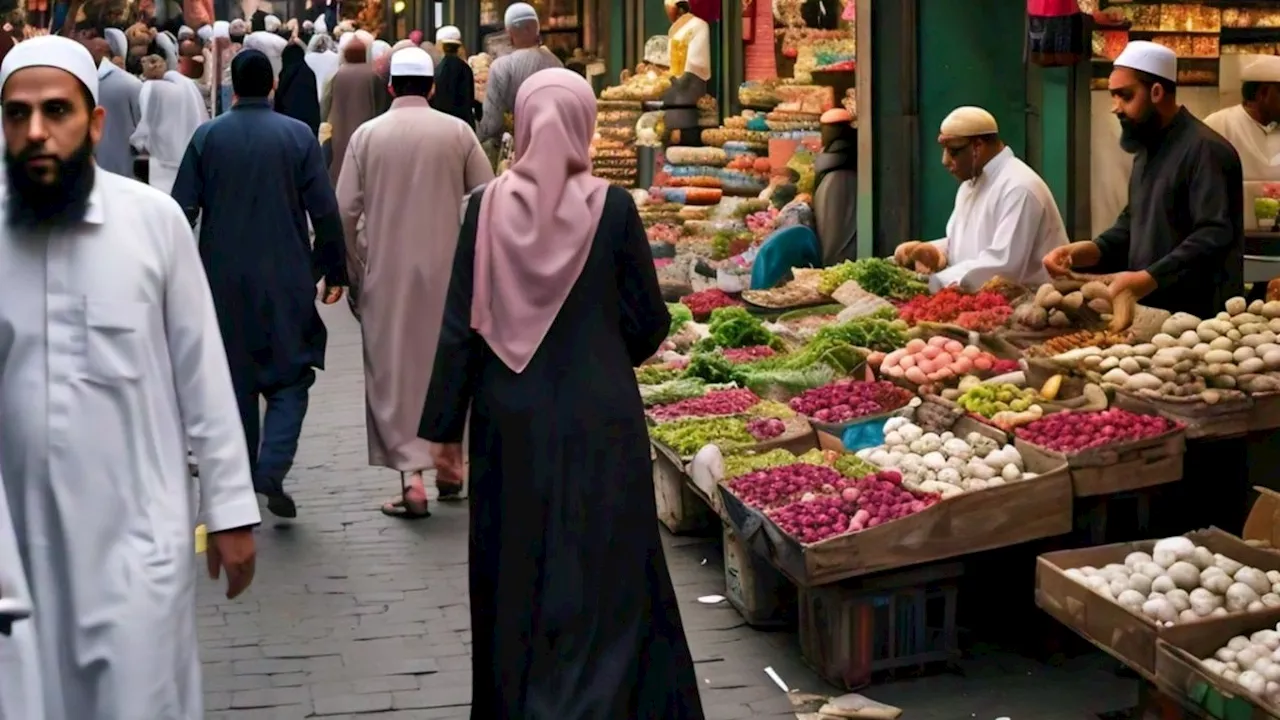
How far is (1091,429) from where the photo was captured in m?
6.54

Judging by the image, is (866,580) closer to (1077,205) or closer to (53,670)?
(53,670)

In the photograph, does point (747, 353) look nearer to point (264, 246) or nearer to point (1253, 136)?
point (264, 246)

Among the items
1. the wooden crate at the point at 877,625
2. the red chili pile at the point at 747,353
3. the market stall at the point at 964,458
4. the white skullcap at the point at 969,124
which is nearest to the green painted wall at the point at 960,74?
the white skullcap at the point at 969,124

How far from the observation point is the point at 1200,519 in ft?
22.8

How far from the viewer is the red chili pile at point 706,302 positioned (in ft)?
36.6

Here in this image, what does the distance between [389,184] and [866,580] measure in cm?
334

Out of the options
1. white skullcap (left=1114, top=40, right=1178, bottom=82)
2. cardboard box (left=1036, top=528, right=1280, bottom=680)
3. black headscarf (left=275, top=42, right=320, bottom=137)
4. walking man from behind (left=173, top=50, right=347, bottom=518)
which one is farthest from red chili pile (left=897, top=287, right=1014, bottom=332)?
black headscarf (left=275, top=42, right=320, bottom=137)

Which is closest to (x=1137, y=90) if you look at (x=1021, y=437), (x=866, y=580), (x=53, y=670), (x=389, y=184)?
(x=1021, y=437)

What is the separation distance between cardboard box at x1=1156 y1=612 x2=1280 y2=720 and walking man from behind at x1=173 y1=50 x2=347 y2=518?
4047 mm

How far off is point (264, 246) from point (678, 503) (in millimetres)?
2029

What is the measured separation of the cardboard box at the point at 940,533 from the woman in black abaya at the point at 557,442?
42.9 inches

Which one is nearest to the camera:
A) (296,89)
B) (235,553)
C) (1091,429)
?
(235,553)

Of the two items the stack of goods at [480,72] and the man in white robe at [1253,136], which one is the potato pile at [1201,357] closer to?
the man in white robe at [1253,136]

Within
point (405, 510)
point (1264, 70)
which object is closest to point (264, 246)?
point (405, 510)
